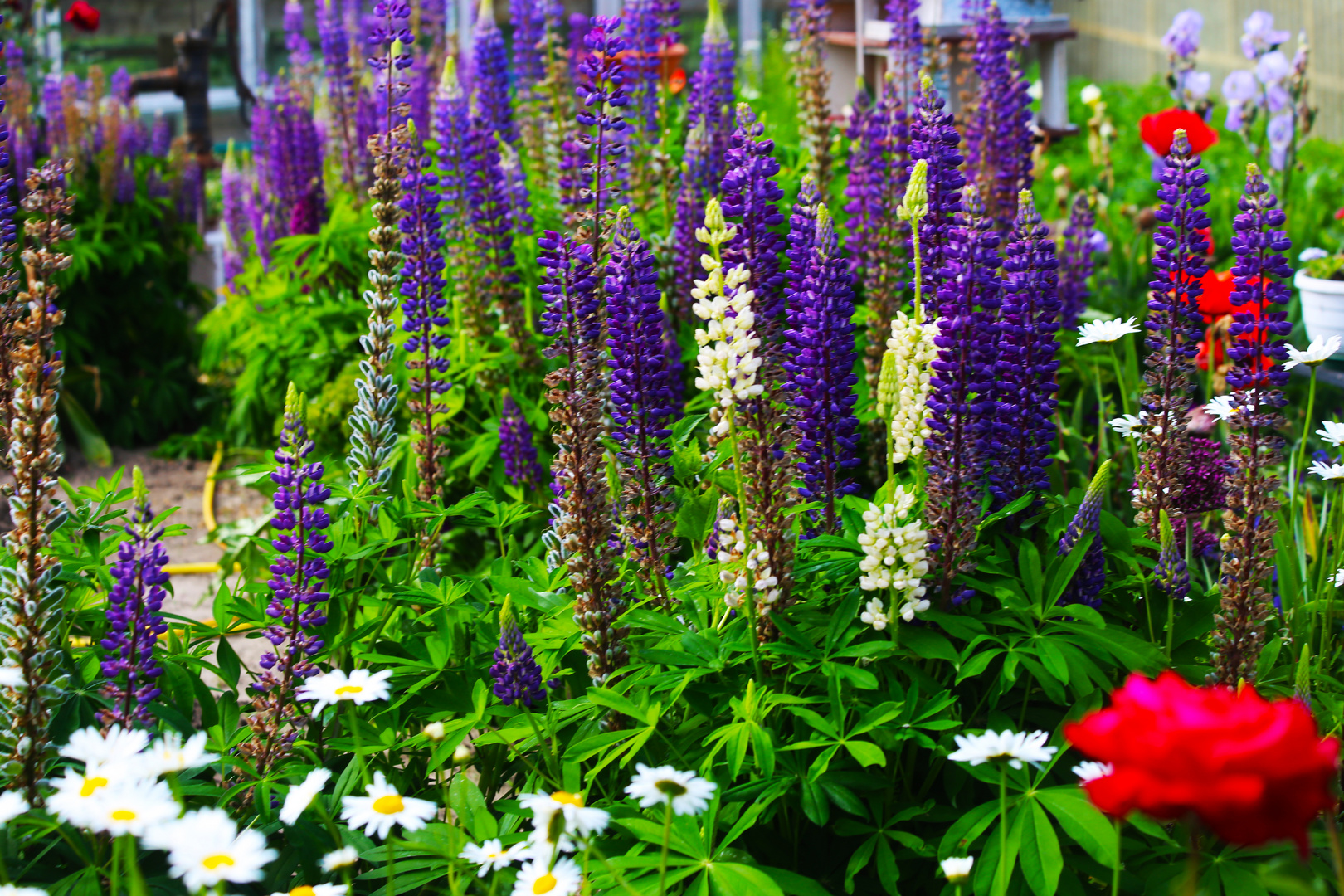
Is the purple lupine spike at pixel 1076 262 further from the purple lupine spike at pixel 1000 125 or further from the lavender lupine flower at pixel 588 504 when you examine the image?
the lavender lupine flower at pixel 588 504

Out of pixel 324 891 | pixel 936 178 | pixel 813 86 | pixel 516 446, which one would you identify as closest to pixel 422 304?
pixel 516 446

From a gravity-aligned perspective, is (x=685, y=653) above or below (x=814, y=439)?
below

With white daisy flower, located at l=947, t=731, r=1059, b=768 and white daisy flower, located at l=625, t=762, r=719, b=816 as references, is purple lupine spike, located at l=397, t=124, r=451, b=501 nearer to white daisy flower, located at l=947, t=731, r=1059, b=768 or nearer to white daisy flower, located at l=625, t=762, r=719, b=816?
white daisy flower, located at l=625, t=762, r=719, b=816

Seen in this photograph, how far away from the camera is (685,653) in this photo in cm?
179

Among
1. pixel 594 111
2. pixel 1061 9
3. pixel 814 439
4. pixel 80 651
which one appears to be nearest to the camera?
pixel 814 439

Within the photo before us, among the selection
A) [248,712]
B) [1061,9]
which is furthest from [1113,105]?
[248,712]

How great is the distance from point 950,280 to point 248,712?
1.37m

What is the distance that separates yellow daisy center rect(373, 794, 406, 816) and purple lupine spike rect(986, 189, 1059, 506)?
1.01m

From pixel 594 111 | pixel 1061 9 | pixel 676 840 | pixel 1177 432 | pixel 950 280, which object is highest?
pixel 1061 9

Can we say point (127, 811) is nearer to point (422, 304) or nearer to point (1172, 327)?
point (422, 304)

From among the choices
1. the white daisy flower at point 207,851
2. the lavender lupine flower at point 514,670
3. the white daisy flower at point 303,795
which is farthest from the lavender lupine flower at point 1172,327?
the white daisy flower at point 207,851

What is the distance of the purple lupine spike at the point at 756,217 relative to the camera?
1.95m

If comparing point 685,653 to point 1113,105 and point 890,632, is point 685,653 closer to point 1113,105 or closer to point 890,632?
point 890,632

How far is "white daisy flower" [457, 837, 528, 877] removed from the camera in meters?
1.53
